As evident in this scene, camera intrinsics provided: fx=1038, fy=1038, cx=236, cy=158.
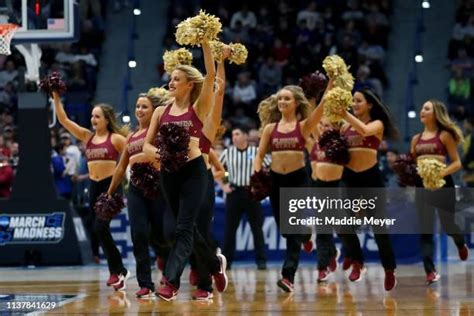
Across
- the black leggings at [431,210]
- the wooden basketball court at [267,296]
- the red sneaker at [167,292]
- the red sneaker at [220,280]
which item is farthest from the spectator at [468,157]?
the red sneaker at [167,292]

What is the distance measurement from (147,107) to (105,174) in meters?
1.27

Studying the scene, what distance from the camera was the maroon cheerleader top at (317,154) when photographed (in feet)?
34.9

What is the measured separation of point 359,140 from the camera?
10.2m

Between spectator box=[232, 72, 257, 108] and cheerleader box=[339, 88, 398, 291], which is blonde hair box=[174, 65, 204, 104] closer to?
cheerleader box=[339, 88, 398, 291]

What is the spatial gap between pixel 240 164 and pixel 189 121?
18.4ft

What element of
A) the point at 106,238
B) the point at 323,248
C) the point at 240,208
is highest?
the point at 240,208

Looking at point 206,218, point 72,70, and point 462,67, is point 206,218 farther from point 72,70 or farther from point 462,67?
point 72,70

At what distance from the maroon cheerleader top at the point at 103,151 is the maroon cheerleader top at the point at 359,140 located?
2.34 meters

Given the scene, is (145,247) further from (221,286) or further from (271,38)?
(271,38)

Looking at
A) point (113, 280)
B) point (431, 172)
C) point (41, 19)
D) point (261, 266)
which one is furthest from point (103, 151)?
point (261, 266)

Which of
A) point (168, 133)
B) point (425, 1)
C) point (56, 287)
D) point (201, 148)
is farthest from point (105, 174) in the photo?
point (425, 1)

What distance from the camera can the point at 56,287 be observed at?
10.5 meters

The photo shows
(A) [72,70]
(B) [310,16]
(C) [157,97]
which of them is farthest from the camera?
(B) [310,16]

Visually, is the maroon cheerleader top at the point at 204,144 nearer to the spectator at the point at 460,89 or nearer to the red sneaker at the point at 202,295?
the red sneaker at the point at 202,295
